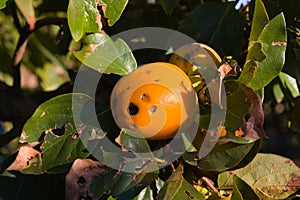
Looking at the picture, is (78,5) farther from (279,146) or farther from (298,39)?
(279,146)

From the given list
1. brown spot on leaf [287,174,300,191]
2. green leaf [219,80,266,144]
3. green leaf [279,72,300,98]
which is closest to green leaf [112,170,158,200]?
green leaf [219,80,266,144]

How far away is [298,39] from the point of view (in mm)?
1113

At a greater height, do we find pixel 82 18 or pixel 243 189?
pixel 82 18

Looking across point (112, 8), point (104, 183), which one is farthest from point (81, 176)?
point (112, 8)

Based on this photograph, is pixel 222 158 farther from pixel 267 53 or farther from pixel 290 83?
pixel 290 83

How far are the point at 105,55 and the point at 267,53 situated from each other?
230 millimetres

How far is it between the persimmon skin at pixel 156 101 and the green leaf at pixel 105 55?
6 cm

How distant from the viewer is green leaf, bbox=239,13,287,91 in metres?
0.89

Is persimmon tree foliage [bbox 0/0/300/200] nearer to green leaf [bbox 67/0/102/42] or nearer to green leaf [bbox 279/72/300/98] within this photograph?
green leaf [bbox 67/0/102/42]

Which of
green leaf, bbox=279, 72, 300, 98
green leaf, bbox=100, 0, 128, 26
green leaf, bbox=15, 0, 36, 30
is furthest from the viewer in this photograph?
green leaf, bbox=279, 72, 300, 98

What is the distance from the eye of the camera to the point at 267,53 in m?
0.92

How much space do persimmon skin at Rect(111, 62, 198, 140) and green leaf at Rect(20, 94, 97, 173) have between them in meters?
0.08

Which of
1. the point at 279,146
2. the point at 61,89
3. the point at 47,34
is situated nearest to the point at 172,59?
the point at 61,89

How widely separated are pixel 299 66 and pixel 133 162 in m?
0.46
